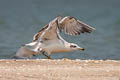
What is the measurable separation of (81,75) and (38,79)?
2.79 feet

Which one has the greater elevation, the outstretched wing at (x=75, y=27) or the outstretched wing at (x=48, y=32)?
the outstretched wing at (x=75, y=27)

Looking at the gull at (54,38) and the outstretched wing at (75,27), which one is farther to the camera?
the outstretched wing at (75,27)

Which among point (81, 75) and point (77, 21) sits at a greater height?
point (77, 21)

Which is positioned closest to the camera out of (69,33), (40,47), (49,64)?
(49,64)

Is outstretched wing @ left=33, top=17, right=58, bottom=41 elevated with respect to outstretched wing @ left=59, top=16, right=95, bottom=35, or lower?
lower

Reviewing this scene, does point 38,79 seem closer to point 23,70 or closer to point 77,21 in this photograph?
point 23,70

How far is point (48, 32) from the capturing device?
38.5ft

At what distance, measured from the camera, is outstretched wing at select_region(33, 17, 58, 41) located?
11.5m

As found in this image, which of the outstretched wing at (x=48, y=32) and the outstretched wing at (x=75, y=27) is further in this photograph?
the outstretched wing at (x=75, y=27)

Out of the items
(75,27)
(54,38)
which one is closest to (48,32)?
(54,38)

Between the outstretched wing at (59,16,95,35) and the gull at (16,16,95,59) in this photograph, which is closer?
the gull at (16,16,95,59)

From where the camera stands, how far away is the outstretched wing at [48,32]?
11500 millimetres

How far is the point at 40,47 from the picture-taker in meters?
11.6

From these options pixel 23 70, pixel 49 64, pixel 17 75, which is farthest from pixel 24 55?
pixel 17 75
